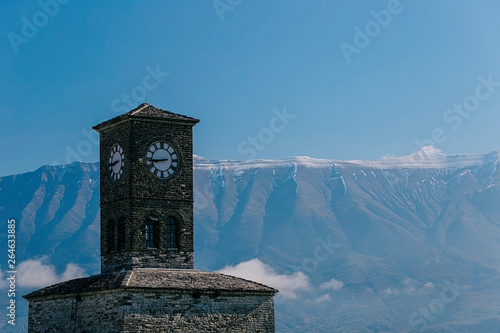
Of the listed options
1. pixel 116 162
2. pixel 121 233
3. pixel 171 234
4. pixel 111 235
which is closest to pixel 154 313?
pixel 171 234

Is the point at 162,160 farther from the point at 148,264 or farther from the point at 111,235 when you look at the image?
the point at 148,264

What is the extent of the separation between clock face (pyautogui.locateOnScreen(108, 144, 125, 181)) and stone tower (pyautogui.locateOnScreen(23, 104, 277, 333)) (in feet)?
0.20

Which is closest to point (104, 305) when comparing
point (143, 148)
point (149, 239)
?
point (149, 239)

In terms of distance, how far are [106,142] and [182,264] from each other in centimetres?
906

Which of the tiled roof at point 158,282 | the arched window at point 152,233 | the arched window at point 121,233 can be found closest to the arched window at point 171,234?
the arched window at point 152,233

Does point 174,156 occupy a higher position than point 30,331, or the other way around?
point 174,156

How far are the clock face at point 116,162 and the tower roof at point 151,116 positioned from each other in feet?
5.24

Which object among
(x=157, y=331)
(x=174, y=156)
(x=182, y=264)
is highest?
(x=174, y=156)

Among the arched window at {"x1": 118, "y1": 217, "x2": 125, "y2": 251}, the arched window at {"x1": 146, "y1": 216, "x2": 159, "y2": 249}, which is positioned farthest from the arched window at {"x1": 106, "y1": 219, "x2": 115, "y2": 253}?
the arched window at {"x1": 146, "y1": 216, "x2": 159, "y2": 249}

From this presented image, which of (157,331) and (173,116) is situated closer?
(157,331)

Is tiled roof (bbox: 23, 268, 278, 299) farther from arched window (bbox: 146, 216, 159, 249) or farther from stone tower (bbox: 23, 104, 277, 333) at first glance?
arched window (bbox: 146, 216, 159, 249)

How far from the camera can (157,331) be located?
58.0m

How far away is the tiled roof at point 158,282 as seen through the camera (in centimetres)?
5859

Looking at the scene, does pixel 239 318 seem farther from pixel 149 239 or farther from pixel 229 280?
pixel 149 239
